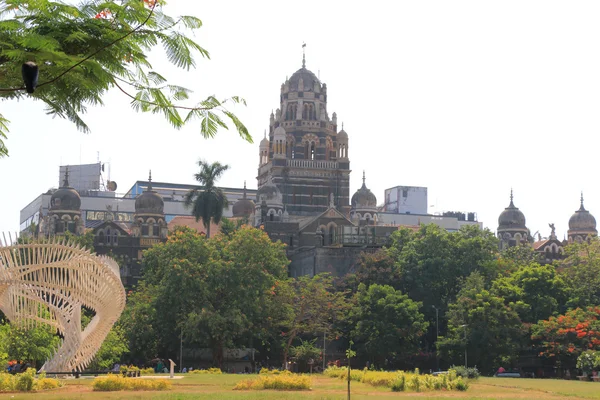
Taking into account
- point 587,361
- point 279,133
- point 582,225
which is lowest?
point 587,361

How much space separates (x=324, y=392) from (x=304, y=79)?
58475 millimetres

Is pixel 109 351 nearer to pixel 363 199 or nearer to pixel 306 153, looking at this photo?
pixel 363 199

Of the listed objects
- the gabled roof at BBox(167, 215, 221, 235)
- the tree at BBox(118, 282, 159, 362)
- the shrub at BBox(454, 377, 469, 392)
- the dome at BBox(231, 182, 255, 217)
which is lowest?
the shrub at BBox(454, 377, 469, 392)

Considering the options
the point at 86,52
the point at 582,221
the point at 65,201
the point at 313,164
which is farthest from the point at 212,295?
the point at 582,221

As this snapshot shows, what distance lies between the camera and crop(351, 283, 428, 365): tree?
57.2 meters

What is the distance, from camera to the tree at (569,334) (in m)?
51.9

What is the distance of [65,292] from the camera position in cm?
3572

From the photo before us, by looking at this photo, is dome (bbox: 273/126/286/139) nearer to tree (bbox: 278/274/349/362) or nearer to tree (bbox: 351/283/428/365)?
tree (bbox: 278/274/349/362)

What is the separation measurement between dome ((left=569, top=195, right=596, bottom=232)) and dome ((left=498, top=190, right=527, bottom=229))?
6.32 metres

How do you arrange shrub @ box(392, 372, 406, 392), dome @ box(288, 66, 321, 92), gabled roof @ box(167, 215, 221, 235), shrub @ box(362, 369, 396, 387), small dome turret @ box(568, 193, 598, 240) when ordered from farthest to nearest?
small dome turret @ box(568, 193, 598, 240) < gabled roof @ box(167, 215, 221, 235) < dome @ box(288, 66, 321, 92) < shrub @ box(362, 369, 396, 387) < shrub @ box(392, 372, 406, 392)

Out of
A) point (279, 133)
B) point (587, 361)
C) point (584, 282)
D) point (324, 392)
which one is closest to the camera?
point (324, 392)

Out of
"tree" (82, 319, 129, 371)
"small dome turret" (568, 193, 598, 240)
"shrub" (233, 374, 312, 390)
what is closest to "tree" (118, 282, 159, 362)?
"tree" (82, 319, 129, 371)

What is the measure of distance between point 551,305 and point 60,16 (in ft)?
168

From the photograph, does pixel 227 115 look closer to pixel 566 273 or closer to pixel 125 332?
pixel 125 332
